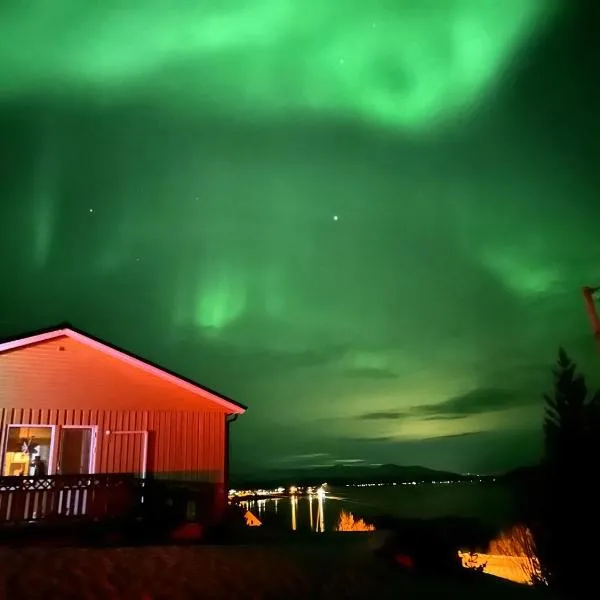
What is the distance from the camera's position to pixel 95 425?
1602 cm

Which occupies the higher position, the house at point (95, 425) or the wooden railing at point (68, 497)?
the house at point (95, 425)

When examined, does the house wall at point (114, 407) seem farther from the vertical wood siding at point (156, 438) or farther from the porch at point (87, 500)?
the porch at point (87, 500)

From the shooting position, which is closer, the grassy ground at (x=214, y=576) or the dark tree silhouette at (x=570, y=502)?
the grassy ground at (x=214, y=576)

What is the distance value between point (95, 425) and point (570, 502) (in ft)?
68.8

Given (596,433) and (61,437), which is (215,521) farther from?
(596,433)

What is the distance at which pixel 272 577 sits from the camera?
373 inches

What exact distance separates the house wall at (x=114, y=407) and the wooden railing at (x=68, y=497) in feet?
5.45

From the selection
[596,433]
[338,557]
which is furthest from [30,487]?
[596,433]

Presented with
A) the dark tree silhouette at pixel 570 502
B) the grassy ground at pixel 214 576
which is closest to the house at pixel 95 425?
the grassy ground at pixel 214 576

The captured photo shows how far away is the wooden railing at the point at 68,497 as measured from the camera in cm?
1326

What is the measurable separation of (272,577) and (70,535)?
583 cm

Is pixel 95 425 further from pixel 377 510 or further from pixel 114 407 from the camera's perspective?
pixel 377 510

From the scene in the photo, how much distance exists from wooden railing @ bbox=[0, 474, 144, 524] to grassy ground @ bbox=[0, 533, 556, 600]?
4100 mm

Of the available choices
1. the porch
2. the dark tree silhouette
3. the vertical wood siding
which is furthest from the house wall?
the dark tree silhouette
